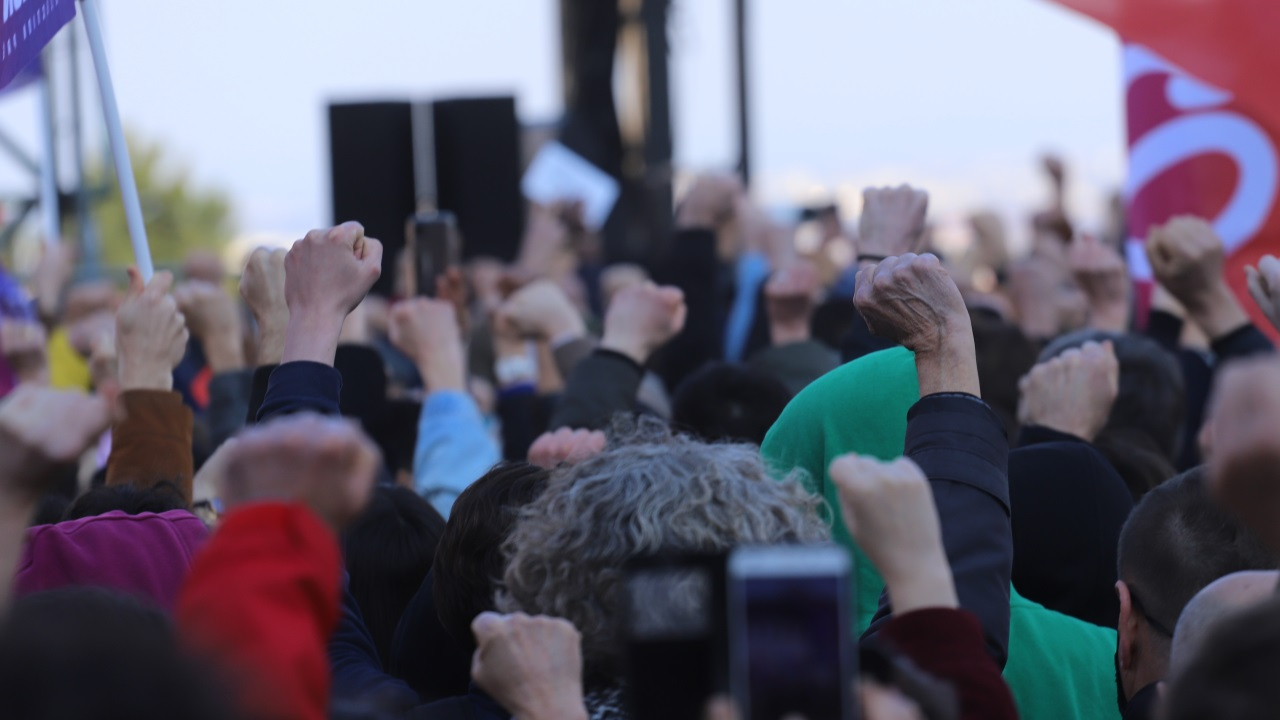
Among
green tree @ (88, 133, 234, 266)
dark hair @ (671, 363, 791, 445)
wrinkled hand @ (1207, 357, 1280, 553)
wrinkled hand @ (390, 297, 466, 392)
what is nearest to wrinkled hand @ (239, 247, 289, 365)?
wrinkled hand @ (390, 297, 466, 392)

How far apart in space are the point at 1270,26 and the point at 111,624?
14.4ft

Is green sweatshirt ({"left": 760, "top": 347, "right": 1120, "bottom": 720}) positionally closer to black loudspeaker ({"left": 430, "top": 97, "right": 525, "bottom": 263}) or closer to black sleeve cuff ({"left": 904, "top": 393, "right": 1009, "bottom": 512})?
black sleeve cuff ({"left": 904, "top": 393, "right": 1009, "bottom": 512})

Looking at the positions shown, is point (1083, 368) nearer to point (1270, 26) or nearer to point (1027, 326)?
point (1270, 26)

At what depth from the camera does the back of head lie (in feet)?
12.2

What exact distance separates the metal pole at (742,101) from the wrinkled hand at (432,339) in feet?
21.8

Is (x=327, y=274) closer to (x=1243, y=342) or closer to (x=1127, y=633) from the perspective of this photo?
(x=1127, y=633)

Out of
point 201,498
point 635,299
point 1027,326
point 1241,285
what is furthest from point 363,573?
point 1027,326

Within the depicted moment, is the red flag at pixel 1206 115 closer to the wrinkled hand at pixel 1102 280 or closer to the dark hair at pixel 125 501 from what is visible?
the wrinkled hand at pixel 1102 280

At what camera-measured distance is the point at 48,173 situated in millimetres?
9078

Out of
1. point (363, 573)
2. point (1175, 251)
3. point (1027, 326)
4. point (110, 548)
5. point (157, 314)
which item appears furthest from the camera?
point (1027, 326)

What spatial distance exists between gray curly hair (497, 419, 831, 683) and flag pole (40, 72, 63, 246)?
753 centimetres

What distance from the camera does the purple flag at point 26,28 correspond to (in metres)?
2.80

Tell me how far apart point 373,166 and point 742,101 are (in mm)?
5017

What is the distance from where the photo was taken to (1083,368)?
319 centimetres
